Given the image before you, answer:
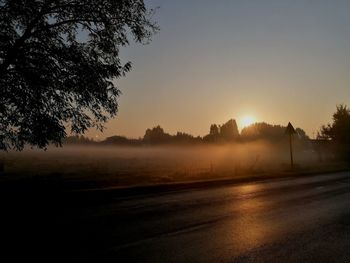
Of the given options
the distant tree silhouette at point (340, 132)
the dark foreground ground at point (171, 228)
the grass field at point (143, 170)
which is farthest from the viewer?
the distant tree silhouette at point (340, 132)

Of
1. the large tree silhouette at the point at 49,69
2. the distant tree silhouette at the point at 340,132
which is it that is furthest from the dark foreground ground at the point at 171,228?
the distant tree silhouette at the point at 340,132

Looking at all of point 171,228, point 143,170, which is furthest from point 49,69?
point 143,170

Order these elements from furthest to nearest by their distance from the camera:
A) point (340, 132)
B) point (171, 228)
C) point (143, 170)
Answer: point (340, 132) < point (143, 170) < point (171, 228)

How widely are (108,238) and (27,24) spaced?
29.5 ft

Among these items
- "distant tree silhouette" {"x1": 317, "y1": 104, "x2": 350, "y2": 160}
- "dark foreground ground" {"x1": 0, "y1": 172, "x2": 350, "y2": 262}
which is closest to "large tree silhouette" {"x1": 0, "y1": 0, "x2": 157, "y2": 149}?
"dark foreground ground" {"x1": 0, "y1": 172, "x2": 350, "y2": 262}

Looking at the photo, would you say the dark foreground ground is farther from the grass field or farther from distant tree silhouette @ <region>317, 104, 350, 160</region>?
distant tree silhouette @ <region>317, 104, 350, 160</region>

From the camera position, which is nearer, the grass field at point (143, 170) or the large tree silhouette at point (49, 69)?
the large tree silhouette at point (49, 69)

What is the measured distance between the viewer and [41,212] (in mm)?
9000

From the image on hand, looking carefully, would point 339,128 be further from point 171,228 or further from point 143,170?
point 171,228

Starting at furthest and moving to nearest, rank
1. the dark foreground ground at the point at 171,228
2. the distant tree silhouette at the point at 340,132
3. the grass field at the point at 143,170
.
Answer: the distant tree silhouette at the point at 340,132 → the grass field at the point at 143,170 → the dark foreground ground at the point at 171,228

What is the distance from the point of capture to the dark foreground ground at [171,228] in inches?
217

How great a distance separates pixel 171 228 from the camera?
23.7 ft

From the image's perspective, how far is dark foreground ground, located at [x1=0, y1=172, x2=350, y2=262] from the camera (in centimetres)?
551

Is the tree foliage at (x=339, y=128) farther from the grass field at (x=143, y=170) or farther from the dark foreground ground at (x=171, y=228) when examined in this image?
the dark foreground ground at (x=171, y=228)
